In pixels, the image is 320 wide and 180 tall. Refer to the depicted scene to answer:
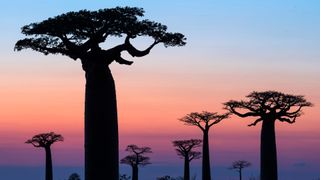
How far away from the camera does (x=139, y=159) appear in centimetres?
5275

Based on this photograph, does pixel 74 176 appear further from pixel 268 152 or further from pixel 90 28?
pixel 90 28

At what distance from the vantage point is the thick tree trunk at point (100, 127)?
16891mm

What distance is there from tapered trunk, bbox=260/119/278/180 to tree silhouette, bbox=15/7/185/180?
48.2 feet

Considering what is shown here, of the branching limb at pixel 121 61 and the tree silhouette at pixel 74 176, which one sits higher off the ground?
the branching limb at pixel 121 61

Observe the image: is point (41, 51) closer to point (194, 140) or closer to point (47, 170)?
→ point (47, 170)

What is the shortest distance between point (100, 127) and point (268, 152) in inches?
674

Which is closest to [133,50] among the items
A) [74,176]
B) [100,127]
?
[100,127]

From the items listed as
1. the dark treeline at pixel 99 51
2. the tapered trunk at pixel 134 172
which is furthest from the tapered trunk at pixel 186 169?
the dark treeline at pixel 99 51

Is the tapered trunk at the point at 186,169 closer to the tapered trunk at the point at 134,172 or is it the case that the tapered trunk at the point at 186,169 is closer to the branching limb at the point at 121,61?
the tapered trunk at the point at 134,172

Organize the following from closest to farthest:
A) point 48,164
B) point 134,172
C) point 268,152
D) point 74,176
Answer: point 268,152 → point 48,164 → point 74,176 → point 134,172

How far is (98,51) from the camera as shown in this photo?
17.5 m

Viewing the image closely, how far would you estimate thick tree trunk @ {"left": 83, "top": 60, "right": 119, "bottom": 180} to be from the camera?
1689 centimetres

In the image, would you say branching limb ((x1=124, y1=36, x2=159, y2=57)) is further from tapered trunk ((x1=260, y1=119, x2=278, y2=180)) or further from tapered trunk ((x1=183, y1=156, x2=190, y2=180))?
tapered trunk ((x1=183, y1=156, x2=190, y2=180))

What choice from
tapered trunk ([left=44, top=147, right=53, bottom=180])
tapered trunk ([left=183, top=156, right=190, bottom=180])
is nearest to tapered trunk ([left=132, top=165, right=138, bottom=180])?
tapered trunk ([left=183, top=156, right=190, bottom=180])
